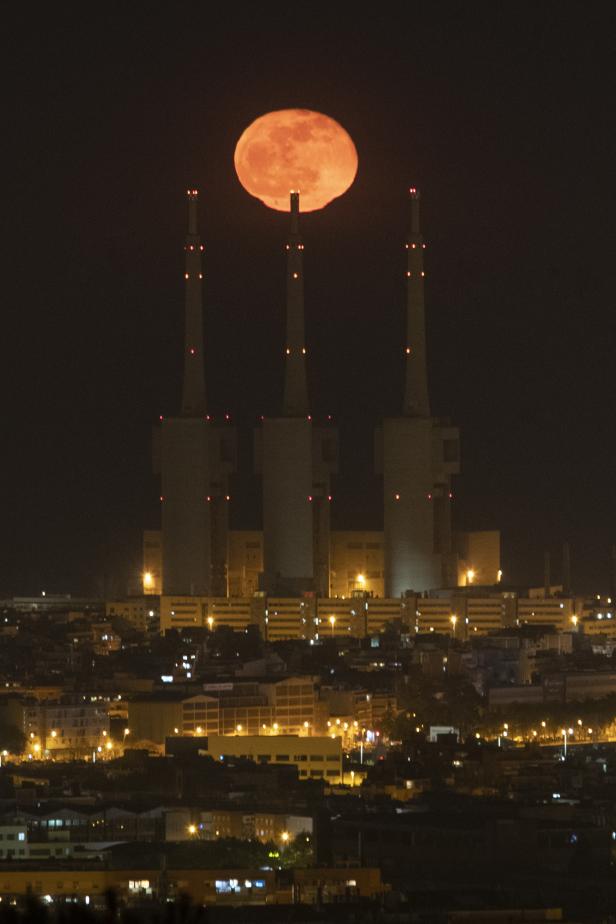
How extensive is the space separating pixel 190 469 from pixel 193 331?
2176mm

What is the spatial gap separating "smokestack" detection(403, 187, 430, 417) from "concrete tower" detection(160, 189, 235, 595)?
3.24m

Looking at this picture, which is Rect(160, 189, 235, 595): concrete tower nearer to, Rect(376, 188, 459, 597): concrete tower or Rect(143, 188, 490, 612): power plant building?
Rect(143, 188, 490, 612): power plant building

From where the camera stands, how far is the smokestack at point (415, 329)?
65.5 meters

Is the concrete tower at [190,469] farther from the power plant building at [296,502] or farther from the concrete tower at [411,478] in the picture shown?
the concrete tower at [411,478]

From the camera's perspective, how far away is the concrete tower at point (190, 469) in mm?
66438

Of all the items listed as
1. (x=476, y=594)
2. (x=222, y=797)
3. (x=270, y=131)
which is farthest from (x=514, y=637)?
(x=222, y=797)

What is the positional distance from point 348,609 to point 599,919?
3770 cm

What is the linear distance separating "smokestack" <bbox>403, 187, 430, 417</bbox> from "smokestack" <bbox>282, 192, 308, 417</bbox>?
66.4 inches

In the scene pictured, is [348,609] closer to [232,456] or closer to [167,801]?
[232,456]

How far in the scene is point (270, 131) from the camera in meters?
65.1

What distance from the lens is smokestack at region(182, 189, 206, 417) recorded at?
2611 inches

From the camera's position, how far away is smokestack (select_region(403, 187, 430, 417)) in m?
65.5

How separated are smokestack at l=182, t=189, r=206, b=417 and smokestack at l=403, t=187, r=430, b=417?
10.6ft

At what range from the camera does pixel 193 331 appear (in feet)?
218
